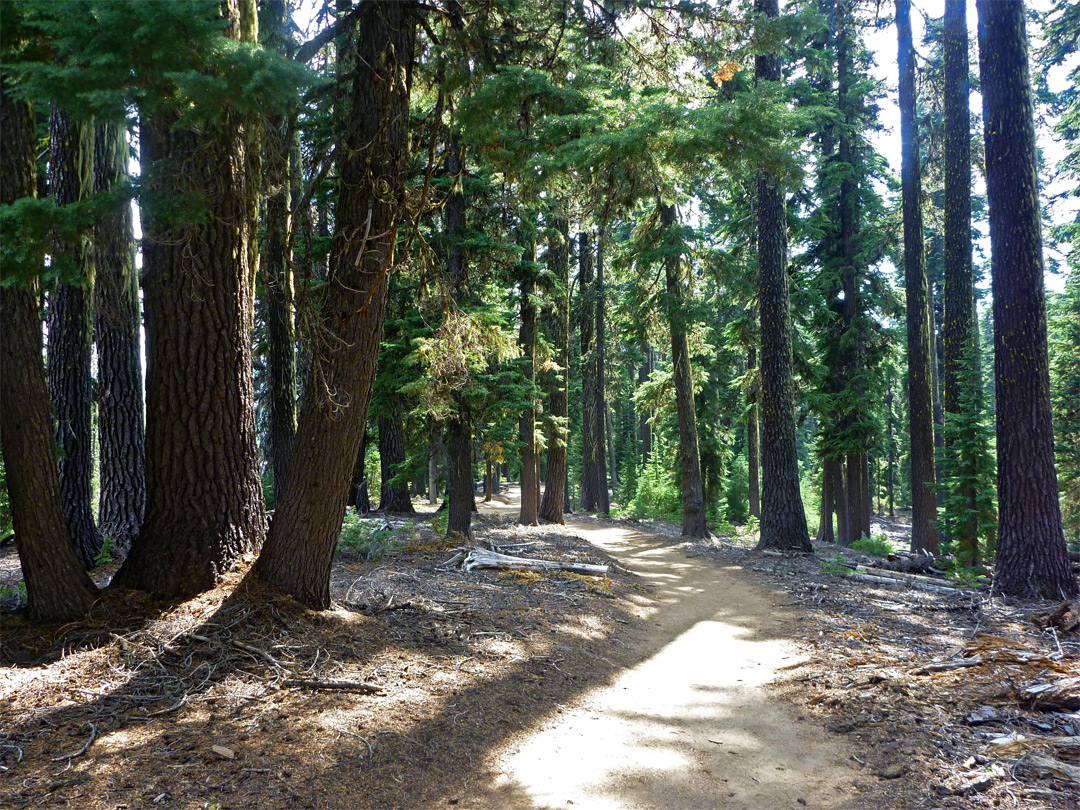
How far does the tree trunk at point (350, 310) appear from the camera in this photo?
5.25 meters

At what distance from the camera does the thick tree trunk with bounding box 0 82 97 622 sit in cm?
432

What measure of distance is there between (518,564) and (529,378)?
6.63m

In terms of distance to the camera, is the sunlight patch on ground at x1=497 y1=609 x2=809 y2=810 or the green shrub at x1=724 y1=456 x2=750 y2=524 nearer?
the sunlight patch on ground at x1=497 y1=609 x2=809 y2=810

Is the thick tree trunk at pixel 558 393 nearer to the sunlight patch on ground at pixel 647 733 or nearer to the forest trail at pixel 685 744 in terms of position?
the forest trail at pixel 685 744

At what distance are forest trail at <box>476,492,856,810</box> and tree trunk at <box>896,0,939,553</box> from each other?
367 inches

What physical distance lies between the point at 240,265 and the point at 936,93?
16.9 meters

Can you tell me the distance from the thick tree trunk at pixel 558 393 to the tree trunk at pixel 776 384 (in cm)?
522

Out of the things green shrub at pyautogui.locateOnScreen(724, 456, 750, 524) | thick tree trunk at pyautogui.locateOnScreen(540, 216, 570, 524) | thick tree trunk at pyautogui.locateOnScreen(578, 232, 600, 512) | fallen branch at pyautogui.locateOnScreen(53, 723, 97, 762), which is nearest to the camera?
fallen branch at pyautogui.locateOnScreen(53, 723, 97, 762)

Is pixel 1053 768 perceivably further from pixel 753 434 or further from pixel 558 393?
pixel 753 434

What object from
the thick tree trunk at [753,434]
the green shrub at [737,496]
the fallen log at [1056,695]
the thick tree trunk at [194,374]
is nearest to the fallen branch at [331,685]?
the thick tree trunk at [194,374]

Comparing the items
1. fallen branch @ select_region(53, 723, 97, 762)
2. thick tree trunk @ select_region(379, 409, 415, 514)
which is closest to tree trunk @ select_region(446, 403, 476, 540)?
thick tree trunk @ select_region(379, 409, 415, 514)

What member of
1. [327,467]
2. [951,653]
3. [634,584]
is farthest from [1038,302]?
[327,467]

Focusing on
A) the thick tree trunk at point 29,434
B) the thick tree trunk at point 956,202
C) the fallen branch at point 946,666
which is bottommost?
the fallen branch at point 946,666

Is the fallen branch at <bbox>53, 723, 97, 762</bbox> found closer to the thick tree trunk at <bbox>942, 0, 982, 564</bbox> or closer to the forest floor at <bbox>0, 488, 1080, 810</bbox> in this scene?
the forest floor at <bbox>0, 488, 1080, 810</bbox>
